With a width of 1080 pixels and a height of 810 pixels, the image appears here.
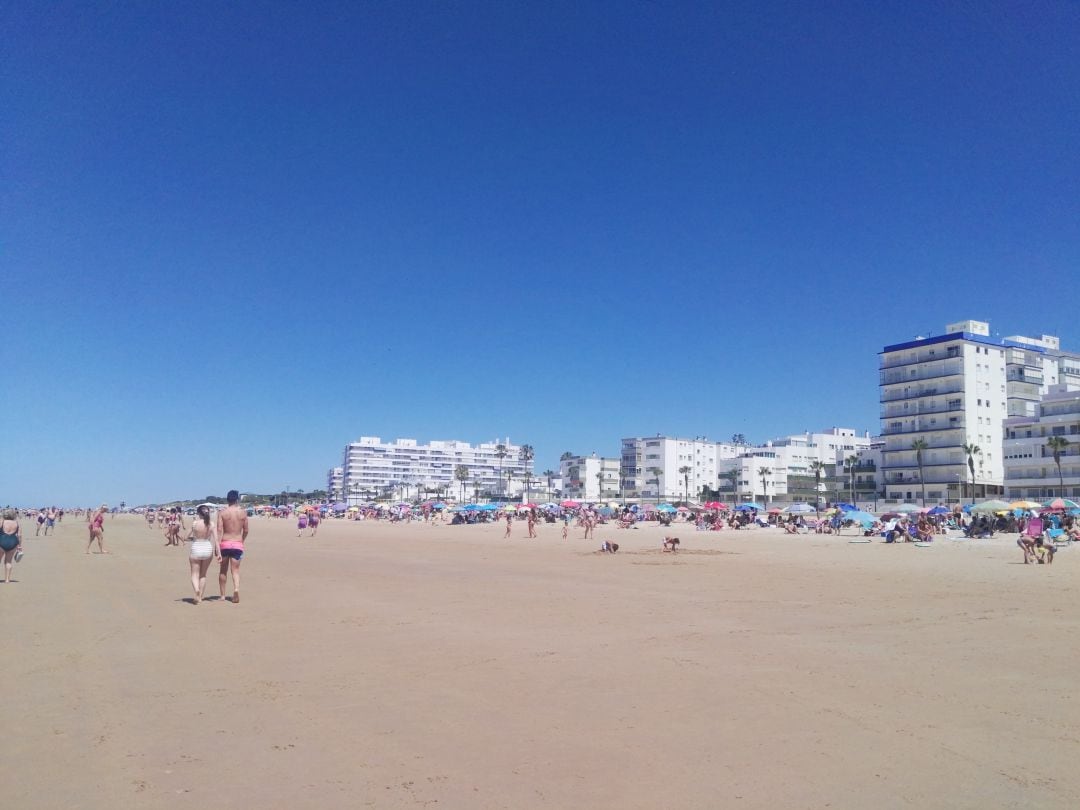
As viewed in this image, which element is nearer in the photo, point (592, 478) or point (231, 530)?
point (231, 530)

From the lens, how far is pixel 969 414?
81.2 metres

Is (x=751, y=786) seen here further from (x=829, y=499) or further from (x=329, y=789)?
(x=829, y=499)

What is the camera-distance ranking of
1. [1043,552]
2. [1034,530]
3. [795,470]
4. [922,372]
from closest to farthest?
[1043,552]
[1034,530]
[922,372]
[795,470]

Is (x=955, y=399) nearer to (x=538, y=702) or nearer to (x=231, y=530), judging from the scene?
(x=231, y=530)

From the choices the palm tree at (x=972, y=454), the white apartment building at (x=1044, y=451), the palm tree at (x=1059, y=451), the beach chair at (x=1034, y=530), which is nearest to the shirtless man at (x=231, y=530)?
the beach chair at (x=1034, y=530)

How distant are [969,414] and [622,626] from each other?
83.7 m

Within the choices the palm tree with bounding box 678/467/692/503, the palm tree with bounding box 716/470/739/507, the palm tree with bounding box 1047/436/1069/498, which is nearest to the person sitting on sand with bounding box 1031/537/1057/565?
the palm tree with bounding box 1047/436/1069/498

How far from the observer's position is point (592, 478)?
147250mm

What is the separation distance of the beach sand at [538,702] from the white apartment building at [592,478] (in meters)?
133

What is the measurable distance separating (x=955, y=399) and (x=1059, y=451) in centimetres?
1618

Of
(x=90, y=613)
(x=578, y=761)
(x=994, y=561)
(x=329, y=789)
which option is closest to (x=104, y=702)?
(x=329, y=789)

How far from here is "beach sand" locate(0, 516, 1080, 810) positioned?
4.44 metres

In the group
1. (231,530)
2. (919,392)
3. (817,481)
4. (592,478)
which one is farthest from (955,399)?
(231,530)

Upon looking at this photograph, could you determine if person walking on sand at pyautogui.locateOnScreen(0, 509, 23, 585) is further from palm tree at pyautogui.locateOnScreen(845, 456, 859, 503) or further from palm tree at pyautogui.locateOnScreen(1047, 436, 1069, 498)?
palm tree at pyautogui.locateOnScreen(845, 456, 859, 503)
